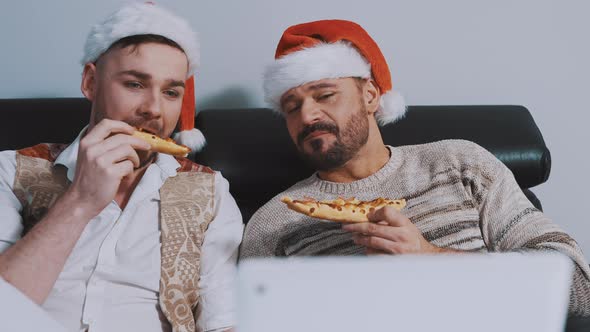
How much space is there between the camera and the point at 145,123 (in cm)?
143

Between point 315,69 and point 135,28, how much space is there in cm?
50

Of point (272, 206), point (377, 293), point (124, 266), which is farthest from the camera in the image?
point (272, 206)

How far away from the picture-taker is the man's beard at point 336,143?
1605 millimetres

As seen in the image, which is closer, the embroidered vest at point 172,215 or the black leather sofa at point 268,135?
the embroidered vest at point 172,215

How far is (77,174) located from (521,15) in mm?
1690

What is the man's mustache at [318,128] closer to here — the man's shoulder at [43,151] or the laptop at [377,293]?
the man's shoulder at [43,151]

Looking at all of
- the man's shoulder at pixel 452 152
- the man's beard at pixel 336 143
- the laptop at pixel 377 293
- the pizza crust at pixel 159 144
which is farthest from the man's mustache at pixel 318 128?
the laptop at pixel 377 293

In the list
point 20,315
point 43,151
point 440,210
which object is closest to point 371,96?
point 440,210

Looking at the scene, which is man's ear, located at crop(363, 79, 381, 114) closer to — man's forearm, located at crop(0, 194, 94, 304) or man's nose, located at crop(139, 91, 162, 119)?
man's nose, located at crop(139, 91, 162, 119)

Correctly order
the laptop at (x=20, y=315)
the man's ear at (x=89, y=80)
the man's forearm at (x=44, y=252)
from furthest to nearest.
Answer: the man's ear at (x=89, y=80) < the man's forearm at (x=44, y=252) < the laptop at (x=20, y=315)

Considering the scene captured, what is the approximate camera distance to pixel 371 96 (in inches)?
69.7

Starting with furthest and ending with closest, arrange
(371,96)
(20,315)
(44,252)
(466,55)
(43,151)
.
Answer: (466,55)
(371,96)
(43,151)
(44,252)
(20,315)

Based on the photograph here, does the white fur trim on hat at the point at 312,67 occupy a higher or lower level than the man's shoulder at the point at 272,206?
higher

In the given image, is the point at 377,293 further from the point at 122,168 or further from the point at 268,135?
the point at 268,135
